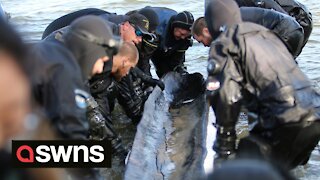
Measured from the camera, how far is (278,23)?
644 cm

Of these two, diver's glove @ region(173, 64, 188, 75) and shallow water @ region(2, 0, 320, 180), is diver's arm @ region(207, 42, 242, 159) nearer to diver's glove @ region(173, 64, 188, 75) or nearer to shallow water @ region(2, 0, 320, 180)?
diver's glove @ region(173, 64, 188, 75)

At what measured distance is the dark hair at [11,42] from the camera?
53.6 inches

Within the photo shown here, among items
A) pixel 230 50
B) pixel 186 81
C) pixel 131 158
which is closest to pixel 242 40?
pixel 230 50

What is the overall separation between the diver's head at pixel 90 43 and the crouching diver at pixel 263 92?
0.87 meters

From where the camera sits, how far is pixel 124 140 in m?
6.95

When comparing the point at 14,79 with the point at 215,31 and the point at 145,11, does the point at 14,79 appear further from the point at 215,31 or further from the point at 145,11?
the point at 145,11

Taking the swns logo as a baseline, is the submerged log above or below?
below

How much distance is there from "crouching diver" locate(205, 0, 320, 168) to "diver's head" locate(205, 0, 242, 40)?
0.36 feet

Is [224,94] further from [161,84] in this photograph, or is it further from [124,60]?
[161,84]

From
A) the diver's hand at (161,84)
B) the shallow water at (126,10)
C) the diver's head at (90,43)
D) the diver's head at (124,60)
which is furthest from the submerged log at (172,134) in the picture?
the shallow water at (126,10)

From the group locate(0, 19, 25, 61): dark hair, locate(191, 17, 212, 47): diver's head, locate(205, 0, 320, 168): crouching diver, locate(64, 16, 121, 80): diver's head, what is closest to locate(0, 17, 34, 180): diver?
locate(0, 19, 25, 61): dark hair

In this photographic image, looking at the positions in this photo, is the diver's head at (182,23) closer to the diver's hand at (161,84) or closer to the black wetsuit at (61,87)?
the diver's hand at (161,84)

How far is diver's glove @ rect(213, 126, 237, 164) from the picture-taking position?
4.48 m

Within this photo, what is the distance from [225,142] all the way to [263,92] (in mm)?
518
